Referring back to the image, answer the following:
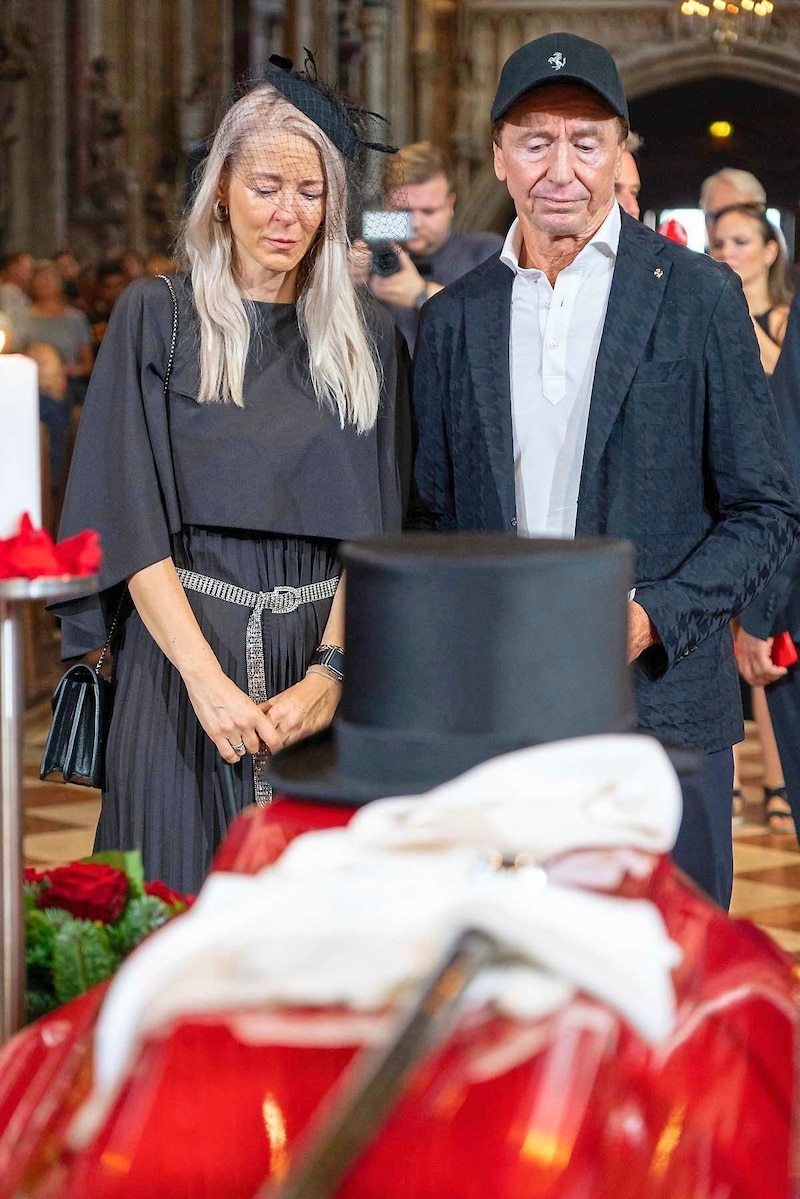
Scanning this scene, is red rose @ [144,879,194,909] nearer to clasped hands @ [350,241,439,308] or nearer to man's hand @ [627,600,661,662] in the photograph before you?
man's hand @ [627,600,661,662]

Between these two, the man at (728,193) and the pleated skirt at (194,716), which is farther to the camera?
the man at (728,193)

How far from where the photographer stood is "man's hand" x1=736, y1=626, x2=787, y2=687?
142 inches

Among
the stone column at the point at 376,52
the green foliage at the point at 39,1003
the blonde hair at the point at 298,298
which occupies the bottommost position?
the green foliage at the point at 39,1003

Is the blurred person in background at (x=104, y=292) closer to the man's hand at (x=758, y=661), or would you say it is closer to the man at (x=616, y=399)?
the man's hand at (x=758, y=661)

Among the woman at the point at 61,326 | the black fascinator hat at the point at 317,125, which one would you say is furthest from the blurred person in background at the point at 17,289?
the black fascinator hat at the point at 317,125

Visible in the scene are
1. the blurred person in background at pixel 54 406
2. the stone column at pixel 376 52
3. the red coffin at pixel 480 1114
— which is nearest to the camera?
the red coffin at pixel 480 1114

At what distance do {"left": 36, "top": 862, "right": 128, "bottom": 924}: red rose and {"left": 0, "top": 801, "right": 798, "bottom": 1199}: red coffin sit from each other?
1.60 ft

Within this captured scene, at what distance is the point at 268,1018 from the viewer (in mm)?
859

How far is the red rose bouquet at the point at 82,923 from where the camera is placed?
1.39m

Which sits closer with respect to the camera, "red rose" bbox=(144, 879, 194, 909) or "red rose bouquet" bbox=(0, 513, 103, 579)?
"red rose bouquet" bbox=(0, 513, 103, 579)

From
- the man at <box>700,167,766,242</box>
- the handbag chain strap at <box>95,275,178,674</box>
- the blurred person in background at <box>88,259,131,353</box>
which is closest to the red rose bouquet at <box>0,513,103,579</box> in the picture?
the handbag chain strap at <box>95,275,178,674</box>

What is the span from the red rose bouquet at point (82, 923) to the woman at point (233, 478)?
0.73 meters

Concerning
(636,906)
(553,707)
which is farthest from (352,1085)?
(553,707)

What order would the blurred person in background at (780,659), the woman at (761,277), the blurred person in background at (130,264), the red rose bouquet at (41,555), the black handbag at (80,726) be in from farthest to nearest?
the blurred person in background at (130,264)
the woman at (761,277)
the blurred person in background at (780,659)
the black handbag at (80,726)
the red rose bouquet at (41,555)
